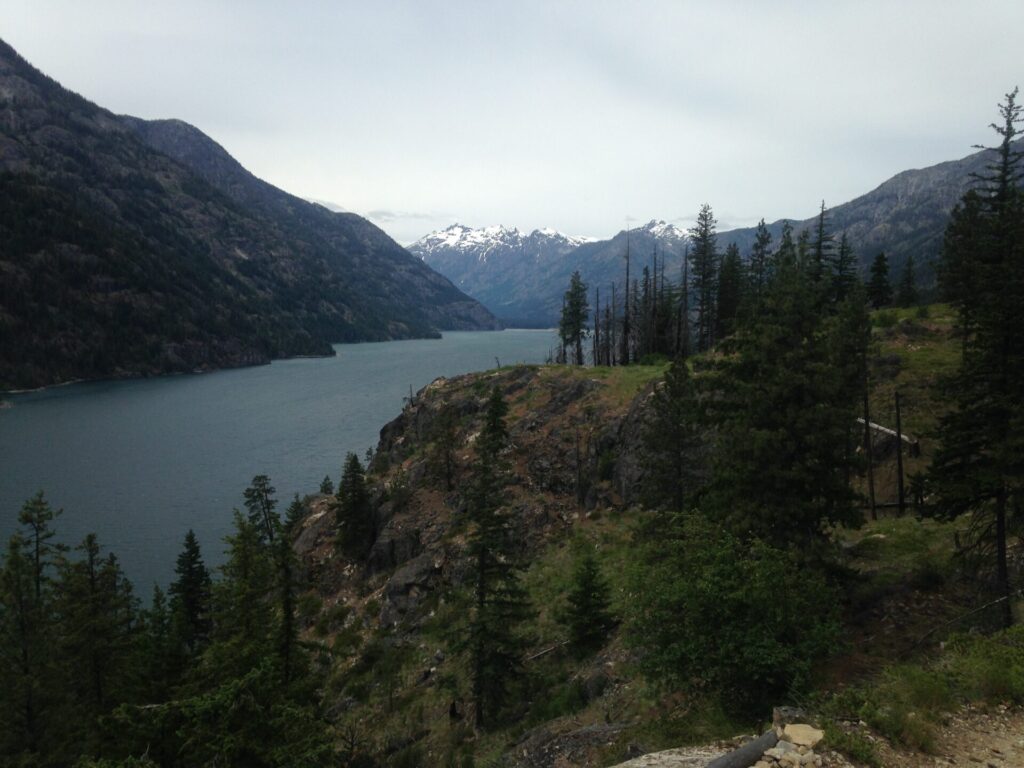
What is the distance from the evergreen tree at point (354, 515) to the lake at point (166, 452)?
21.0 meters

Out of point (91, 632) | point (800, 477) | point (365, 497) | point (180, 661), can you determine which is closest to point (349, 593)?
point (365, 497)

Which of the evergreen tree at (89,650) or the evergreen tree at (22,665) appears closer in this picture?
the evergreen tree at (22,665)

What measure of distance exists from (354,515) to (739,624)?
130ft

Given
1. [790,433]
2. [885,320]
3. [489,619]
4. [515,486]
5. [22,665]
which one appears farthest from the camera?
[885,320]

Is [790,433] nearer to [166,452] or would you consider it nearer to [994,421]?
[994,421]

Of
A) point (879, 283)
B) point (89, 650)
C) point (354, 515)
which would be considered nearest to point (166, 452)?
point (354, 515)

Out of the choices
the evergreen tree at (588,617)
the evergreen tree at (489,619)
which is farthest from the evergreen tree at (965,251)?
the evergreen tree at (489,619)

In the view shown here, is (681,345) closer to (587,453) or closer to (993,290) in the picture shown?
(587,453)

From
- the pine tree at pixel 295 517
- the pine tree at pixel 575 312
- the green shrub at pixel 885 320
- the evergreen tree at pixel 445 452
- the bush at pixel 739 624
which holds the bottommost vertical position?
the pine tree at pixel 295 517

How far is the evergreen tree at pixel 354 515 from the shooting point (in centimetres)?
4650

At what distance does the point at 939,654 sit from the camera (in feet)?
44.3

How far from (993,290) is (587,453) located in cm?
3048

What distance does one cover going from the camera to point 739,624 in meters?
12.4

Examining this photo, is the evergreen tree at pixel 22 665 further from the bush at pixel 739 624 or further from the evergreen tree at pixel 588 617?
the bush at pixel 739 624
